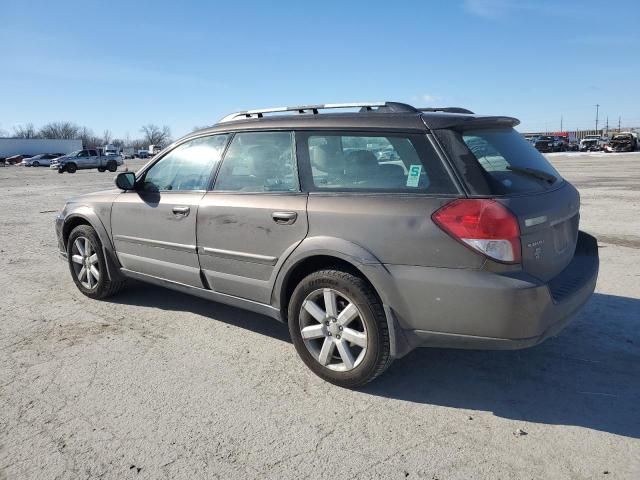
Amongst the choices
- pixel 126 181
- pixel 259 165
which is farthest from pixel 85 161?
pixel 259 165

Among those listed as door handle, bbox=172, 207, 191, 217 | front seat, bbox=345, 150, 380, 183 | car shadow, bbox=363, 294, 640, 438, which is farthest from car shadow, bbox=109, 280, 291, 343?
front seat, bbox=345, 150, 380, 183

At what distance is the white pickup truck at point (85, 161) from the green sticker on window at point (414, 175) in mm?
44642

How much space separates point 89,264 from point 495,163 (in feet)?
13.4

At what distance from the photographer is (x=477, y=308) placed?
2883mm

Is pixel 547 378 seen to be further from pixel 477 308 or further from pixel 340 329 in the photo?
pixel 340 329

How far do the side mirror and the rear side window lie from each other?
6.27 feet

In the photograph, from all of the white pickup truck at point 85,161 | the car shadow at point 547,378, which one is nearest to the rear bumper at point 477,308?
the car shadow at point 547,378

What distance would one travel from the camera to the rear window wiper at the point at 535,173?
330 centimetres

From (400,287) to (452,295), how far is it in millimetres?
301

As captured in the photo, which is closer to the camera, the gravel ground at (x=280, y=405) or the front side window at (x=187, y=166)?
the gravel ground at (x=280, y=405)

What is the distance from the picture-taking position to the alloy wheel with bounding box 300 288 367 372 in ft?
10.8

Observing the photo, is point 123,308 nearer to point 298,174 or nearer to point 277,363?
point 277,363

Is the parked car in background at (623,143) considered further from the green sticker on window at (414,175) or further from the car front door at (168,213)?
the green sticker on window at (414,175)

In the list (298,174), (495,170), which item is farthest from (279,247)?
(495,170)
